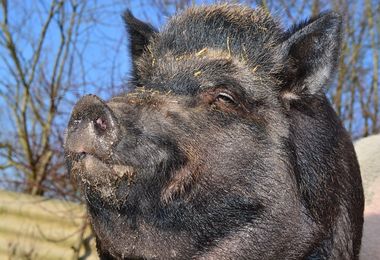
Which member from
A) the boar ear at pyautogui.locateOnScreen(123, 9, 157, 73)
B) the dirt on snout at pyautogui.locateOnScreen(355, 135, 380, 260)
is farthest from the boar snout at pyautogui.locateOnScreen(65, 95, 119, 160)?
the dirt on snout at pyautogui.locateOnScreen(355, 135, 380, 260)

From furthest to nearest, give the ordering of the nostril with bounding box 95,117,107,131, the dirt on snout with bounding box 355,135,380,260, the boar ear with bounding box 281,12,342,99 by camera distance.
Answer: the dirt on snout with bounding box 355,135,380,260, the boar ear with bounding box 281,12,342,99, the nostril with bounding box 95,117,107,131

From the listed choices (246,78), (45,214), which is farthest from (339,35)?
(45,214)

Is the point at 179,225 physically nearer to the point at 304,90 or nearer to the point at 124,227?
the point at 124,227

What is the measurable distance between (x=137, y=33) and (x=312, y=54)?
1022 mm

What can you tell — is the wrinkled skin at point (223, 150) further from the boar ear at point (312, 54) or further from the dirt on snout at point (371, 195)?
the dirt on snout at point (371, 195)

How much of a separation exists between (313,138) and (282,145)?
0.22m

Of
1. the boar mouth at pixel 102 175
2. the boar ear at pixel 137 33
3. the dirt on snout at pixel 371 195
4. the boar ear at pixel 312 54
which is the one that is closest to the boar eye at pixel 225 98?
the boar ear at pixel 312 54

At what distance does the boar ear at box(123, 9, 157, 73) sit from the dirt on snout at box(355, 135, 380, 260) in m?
1.88

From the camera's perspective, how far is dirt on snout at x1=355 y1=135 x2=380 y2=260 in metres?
4.28

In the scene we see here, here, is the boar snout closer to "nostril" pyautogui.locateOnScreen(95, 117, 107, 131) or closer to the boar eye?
"nostril" pyautogui.locateOnScreen(95, 117, 107, 131)

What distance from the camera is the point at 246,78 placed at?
2.96 metres

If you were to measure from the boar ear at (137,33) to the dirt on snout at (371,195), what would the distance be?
1883mm

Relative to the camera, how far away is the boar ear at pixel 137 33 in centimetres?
352

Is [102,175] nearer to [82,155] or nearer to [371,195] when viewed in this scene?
[82,155]
